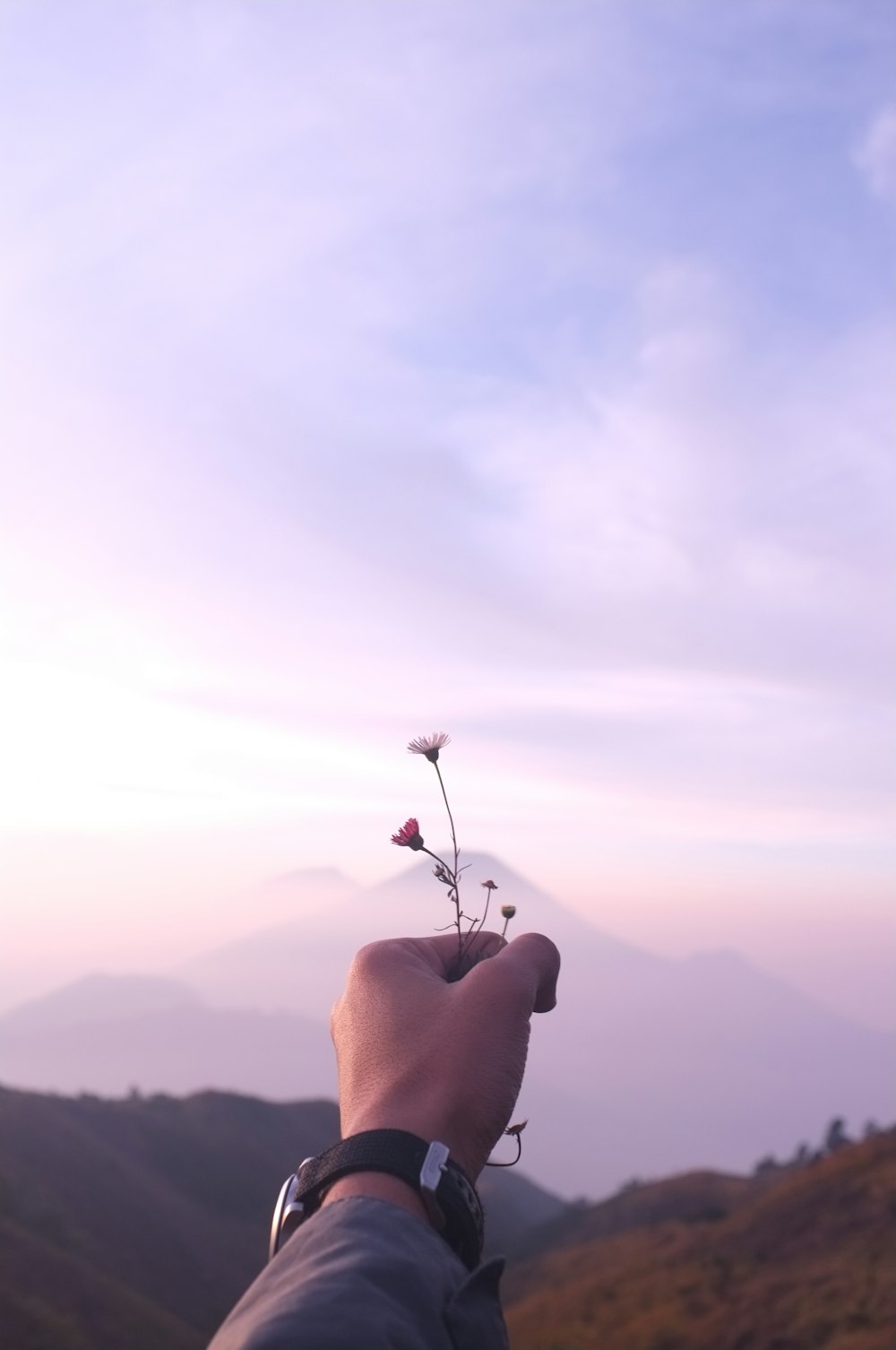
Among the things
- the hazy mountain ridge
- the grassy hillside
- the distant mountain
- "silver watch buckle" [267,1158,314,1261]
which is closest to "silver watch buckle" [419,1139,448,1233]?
"silver watch buckle" [267,1158,314,1261]

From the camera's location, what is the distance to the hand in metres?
2.31

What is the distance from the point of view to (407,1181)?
6.95 feet

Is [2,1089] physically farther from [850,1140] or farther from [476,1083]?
[476,1083]

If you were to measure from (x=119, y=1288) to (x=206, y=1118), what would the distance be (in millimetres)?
20518

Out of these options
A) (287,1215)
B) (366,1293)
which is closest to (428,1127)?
(287,1215)

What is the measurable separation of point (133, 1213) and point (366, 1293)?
37536mm

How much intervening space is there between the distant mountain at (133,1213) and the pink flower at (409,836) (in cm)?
2188

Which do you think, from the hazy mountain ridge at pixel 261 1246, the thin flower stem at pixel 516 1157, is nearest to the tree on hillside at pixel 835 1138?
the hazy mountain ridge at pixel 261 1246

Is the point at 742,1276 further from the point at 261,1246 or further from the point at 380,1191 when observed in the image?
the point at 380,1191

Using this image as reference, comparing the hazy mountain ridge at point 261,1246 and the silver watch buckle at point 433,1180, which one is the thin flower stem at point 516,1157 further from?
the hazy mountain ridge at point 261,1246

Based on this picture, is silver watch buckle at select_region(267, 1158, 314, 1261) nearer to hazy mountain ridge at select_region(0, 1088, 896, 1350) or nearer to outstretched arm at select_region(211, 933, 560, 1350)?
outstretched arm at select_region(211, 933, 560, 1350)

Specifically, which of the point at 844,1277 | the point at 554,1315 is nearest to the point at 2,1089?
the point at 554,1315

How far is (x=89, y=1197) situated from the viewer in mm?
33656

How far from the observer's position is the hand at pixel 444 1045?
2.31 meters
